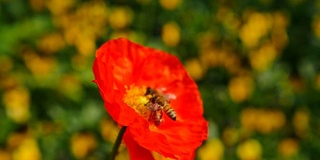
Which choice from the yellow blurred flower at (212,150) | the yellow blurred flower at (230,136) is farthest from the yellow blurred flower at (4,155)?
the yellow blurred flower at (230,136)

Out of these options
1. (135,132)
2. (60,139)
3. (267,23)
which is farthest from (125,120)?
(267,23)

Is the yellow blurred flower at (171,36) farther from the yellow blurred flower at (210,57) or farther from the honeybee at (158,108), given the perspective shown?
the honeybee at (158,108)

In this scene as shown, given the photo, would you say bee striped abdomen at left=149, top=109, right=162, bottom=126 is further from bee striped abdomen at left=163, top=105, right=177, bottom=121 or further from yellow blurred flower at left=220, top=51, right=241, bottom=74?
yellow blurred flower at left=220, top=51, right=241, bottom=74

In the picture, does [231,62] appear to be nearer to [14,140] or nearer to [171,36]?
[171,36]

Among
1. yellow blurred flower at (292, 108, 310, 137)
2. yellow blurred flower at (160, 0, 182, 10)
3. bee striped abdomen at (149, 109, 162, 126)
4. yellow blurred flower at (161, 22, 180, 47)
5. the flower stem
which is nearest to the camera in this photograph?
the flower stem

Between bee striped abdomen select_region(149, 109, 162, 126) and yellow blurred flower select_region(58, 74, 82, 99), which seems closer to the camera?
bee striped abdomen select_region(149, 109, 162, 126)

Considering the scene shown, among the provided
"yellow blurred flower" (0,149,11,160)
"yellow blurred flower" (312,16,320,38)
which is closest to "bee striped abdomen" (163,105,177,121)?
"yellow blurred flower" (0,149,11,160)
